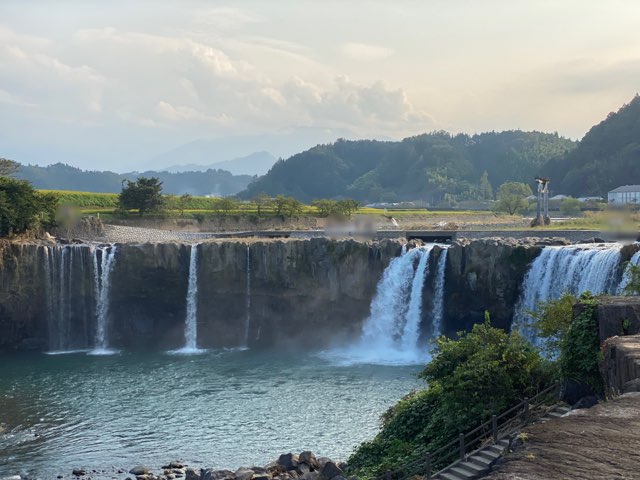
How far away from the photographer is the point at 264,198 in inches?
3260

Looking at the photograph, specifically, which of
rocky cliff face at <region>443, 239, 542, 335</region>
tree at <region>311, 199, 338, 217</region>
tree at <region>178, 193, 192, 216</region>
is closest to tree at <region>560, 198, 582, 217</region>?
tree at <region>311, 199, 338, 217</region>

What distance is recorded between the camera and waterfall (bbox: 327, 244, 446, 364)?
46.9 m

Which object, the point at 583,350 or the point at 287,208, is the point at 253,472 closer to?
the point at 583,350

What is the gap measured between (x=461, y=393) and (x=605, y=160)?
107 metres

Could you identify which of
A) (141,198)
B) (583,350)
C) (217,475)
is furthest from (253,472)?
(141,198)

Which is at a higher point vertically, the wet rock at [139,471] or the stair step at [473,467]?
the stair step at [473,467]

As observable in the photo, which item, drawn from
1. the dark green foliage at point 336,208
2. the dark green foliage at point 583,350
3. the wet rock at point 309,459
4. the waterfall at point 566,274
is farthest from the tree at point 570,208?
the dark green foliage at point 583,350

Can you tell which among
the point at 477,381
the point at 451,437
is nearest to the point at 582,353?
the point at 477,381

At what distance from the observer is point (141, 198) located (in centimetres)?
7169

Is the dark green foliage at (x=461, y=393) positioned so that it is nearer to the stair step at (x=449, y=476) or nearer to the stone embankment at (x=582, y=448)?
the stair step at (x=449, y=476)

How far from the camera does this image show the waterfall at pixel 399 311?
46.9 m

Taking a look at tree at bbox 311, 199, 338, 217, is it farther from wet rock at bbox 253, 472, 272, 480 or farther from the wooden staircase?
the wooden staircase

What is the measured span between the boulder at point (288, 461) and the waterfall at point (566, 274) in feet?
46.6

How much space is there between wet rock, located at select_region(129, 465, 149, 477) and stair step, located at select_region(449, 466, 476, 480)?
1274 cm
